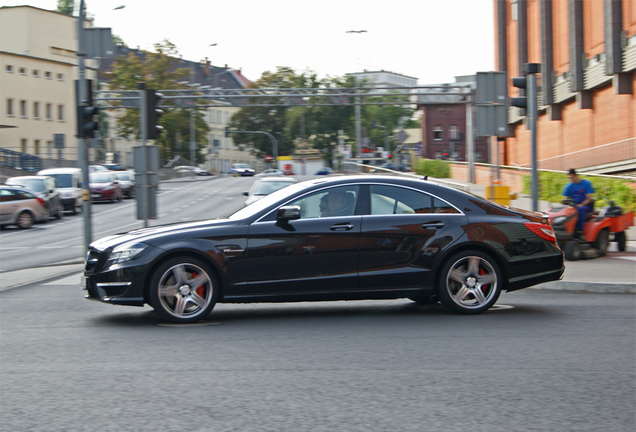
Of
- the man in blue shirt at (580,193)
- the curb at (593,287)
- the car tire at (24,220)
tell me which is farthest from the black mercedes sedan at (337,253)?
the car tire at (24,220)

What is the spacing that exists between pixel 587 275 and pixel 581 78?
29.8 m

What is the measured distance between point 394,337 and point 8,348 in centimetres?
331

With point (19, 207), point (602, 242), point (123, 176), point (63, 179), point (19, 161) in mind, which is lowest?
point (602, 242)

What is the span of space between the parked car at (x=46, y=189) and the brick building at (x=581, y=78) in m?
18.8

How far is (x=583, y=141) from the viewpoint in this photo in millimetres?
40594

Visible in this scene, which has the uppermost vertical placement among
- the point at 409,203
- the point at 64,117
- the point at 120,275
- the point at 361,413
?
the point at 64,117

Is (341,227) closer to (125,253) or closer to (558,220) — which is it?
(125,253)

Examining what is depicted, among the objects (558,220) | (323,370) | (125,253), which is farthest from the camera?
(558,220)

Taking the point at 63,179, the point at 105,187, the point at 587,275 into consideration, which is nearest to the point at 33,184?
the point at 63,179

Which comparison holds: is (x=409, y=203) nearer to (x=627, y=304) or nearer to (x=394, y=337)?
(x=394, y=337)

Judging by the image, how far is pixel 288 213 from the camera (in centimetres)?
768

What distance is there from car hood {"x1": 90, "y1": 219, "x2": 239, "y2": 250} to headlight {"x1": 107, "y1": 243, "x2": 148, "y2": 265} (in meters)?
0.06

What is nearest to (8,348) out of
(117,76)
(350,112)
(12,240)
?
(12,240)

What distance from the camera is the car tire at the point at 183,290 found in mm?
7633
